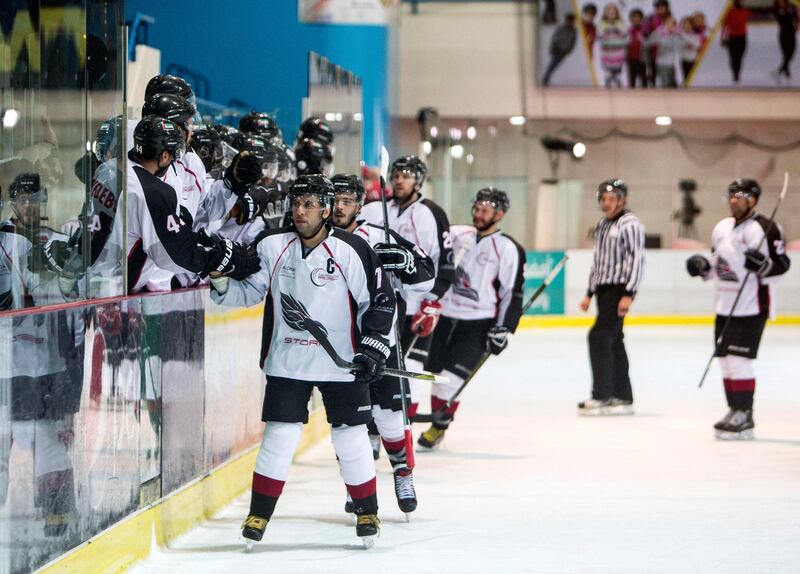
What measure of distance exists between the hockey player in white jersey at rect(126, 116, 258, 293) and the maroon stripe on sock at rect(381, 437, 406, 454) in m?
1.14

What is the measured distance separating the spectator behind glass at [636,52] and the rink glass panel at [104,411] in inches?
509

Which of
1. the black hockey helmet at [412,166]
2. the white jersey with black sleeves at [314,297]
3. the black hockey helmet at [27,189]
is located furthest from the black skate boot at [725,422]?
the black hockey helmet at [27,189]

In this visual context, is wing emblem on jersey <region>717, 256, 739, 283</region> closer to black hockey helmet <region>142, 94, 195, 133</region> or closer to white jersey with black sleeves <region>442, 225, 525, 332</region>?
white jersey with black sleeves <region>442, 225, 525, 332</region>

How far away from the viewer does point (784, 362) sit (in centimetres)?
1210

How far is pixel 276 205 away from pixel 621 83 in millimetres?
12264

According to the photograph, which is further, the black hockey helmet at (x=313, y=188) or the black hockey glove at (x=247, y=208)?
the black hockey glove at (x=247, y=208)

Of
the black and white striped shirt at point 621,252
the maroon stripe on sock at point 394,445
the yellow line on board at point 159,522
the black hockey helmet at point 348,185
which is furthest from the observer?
the black and white striped shirt at point 621,252

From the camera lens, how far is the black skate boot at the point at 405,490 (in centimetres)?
520

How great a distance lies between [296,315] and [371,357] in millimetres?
276

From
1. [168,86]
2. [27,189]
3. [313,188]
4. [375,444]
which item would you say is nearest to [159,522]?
[313,188]

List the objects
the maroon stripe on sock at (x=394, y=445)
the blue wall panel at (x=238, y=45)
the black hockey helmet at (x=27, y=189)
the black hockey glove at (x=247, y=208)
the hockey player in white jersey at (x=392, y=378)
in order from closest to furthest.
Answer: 1. the black hockey helmet at (x=27, y=189)
2. the hockey player in white jersey at (x=392, y=378)
3. the maroon stripe on sock at (x=394, y=445)
4. the black hockey glove at (x=247, y=208)
5. the blue wall panel at (x=238, y=45)

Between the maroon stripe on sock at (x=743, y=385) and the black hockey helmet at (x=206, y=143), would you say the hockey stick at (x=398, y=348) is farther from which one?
the maroon stripe on sock at (x=743, y=385)

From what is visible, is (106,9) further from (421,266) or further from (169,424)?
(421,266)

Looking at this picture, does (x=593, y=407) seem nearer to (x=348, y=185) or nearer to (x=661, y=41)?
(x=348, y=185)
